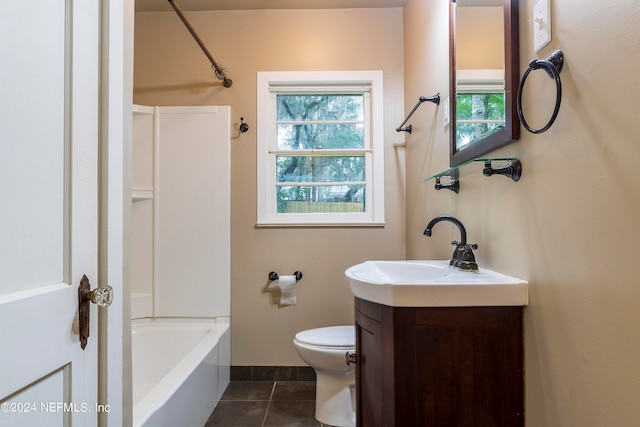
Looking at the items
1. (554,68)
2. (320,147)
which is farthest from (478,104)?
(320,147)

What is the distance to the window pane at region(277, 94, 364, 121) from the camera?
7.50 feet

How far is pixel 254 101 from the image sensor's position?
A: 2.20 meters

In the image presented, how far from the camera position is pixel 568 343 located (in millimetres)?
714

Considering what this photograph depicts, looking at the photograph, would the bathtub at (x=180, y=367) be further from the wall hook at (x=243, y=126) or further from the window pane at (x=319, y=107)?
the window pane at (x=319, y=107)

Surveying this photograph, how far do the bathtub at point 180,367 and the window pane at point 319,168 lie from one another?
1.17 meters

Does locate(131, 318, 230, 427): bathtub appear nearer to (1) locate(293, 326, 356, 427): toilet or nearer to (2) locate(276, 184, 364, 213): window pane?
(1) locate(293, 326, 356, 427): toilet

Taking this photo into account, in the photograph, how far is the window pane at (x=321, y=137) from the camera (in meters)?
2.27

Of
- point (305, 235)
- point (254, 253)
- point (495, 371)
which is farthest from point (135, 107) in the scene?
point (495, 371)

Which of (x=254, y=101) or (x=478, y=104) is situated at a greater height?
(x=254, y=101)

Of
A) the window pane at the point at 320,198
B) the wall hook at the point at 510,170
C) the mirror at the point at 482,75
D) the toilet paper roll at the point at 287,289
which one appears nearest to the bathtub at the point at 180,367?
the toilet paper roll at the point at 287,289

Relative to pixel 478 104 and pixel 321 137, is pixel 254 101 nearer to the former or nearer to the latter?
pixel 321 137

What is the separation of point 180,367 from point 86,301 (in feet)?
3.41

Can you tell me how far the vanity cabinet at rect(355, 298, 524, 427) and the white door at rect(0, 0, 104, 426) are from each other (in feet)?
2.55

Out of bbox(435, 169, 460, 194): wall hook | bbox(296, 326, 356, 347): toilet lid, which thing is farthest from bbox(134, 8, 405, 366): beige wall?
bbox(435, 169, 460, 194): wall hook
